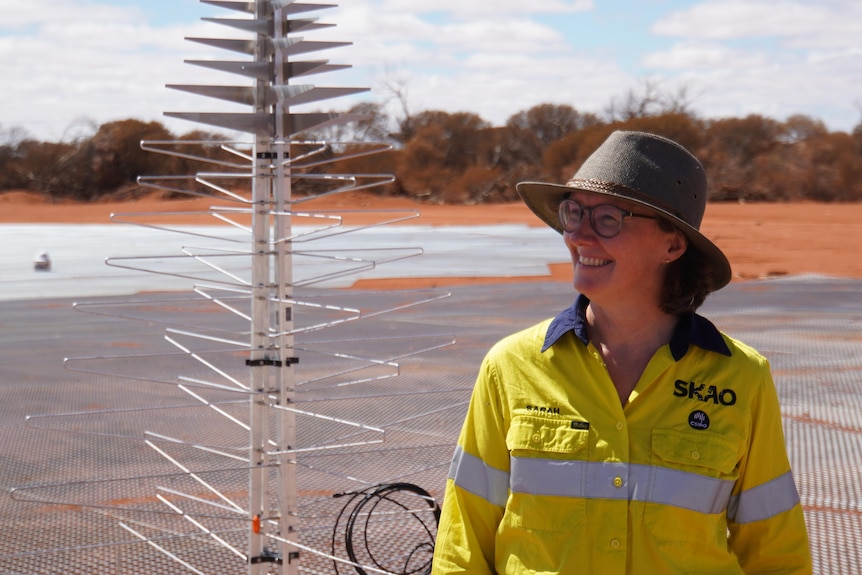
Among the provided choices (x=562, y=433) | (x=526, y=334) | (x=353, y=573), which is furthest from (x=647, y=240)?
(x=353, y=573)

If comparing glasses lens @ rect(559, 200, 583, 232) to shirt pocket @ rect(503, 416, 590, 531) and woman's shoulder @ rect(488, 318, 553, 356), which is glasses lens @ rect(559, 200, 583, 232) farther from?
shirt pocket @ rect(503, 416, 590, 531)

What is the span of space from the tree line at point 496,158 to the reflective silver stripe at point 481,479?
34786 mm

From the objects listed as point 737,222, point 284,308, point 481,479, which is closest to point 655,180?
point 481,479

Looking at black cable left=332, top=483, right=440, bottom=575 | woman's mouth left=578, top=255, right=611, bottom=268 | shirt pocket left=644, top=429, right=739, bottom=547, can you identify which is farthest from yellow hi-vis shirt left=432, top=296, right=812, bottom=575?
black cable left=332, top=483, right=440, bottom=575

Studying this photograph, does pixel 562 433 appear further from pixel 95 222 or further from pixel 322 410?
pixel 95 222

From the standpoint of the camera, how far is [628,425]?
2.11 m

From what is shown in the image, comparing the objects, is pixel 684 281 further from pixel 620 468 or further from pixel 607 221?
pixel 620 468

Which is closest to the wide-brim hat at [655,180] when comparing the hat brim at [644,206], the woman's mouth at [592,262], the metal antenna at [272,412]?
the hat brim at [644,206]

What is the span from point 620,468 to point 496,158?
52.2 metres

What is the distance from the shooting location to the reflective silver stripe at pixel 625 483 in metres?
2.06

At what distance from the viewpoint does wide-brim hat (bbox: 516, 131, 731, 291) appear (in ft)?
7.16

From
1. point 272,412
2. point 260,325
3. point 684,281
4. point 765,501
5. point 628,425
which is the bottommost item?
point 272,412

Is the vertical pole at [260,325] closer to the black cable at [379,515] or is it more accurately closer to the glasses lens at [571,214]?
the black cable at [379,515]

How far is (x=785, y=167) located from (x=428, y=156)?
16.1m
